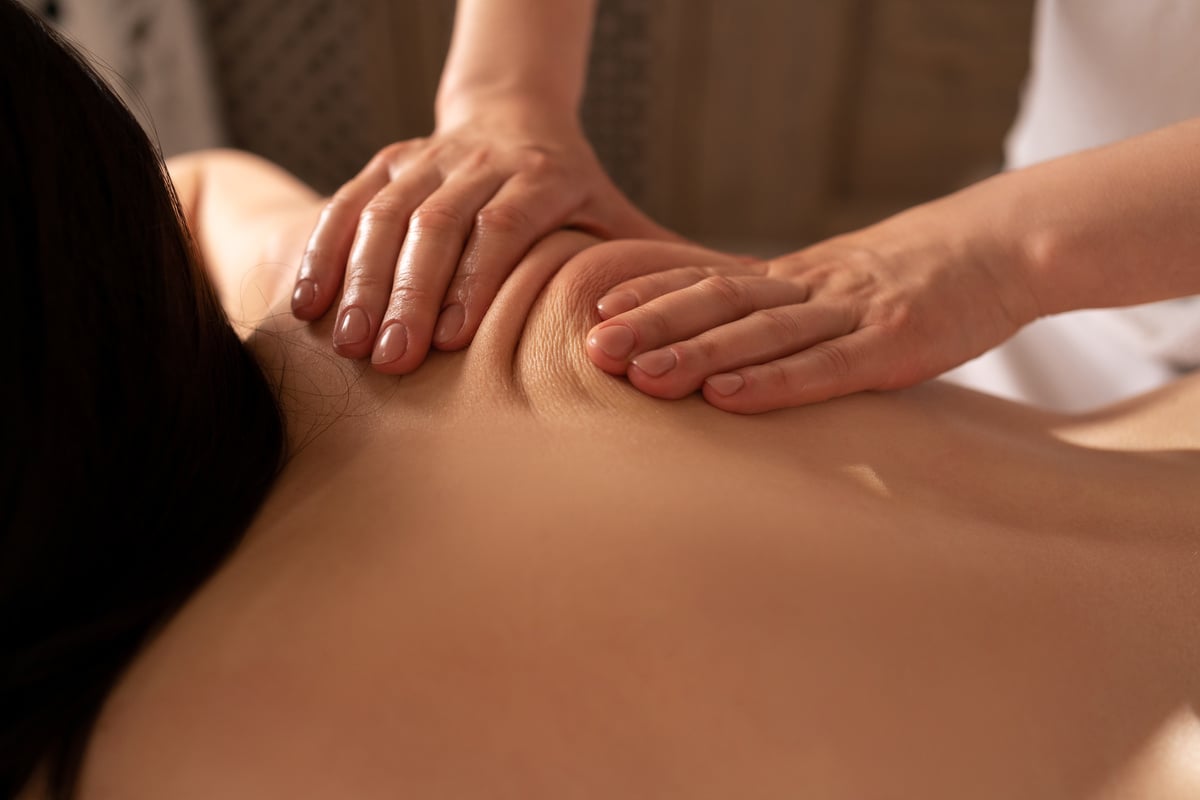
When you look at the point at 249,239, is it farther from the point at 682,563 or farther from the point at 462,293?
the point at 682,563

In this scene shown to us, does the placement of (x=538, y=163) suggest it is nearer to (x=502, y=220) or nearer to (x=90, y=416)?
(x=502, y=220)

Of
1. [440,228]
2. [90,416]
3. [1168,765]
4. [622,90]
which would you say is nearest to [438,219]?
[440,228]

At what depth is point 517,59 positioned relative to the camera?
1228 millimetres

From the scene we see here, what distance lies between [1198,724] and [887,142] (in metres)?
2.54

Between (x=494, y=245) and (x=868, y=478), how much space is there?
360 millimetres

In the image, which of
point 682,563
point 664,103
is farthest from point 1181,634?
point 664,103

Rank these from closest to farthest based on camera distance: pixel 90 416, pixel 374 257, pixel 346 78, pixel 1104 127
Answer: pixel 90 416 → pixel 374 257 → pixel 1104 127 → pixel 346 78

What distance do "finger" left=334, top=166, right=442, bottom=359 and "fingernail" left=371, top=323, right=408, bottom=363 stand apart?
20mm

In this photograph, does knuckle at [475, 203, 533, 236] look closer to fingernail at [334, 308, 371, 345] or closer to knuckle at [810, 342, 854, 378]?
fingernail at [334, 308, 371, 345]

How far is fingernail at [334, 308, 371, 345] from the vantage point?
0.73 meters

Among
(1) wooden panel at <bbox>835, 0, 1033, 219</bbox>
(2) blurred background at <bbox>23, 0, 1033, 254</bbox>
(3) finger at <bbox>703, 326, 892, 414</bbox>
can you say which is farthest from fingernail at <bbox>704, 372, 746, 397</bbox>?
(1) wooden panel at <bbox>835, 0, 1033, 219</bbox>

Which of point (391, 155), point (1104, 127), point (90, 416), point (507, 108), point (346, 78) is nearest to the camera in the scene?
point (90, 416)

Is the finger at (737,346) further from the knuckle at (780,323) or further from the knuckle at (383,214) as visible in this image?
the knuckle at (383,214)

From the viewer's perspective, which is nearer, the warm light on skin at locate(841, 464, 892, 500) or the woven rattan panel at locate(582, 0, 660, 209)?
the warm light on skin at locate(841, 464, 892, 500)
